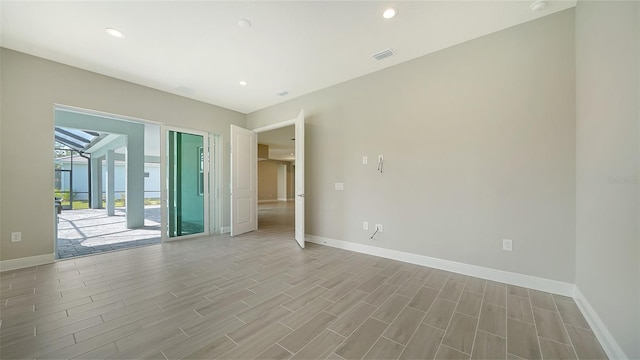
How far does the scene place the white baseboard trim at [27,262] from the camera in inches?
116

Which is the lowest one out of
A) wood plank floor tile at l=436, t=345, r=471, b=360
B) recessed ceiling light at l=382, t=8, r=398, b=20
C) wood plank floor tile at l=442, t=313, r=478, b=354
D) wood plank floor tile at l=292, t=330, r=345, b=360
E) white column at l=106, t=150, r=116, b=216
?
wood plank floor tile at l=442, t=313, r=478, b=354

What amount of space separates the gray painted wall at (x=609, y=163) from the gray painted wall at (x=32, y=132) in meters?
5.95

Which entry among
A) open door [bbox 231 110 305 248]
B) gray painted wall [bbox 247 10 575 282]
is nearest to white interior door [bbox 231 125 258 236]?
open door [bbox 231 110 305 248]

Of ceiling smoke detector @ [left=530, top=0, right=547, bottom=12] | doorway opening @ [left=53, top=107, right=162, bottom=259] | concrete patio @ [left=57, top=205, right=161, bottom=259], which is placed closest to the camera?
ceiling smoke detector @ [left=530, top=0, right=547, bottom=12]

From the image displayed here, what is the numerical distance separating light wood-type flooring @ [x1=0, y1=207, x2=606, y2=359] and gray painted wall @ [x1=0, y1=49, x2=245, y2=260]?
53cm

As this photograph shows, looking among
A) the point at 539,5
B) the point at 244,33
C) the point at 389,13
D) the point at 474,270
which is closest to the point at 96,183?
the point at 244,33

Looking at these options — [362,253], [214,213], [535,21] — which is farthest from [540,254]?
[214,213]

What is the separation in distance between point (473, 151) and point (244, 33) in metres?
3.09

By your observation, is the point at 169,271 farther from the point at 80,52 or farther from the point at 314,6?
the point at 314,6

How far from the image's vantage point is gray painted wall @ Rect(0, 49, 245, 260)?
2967mm

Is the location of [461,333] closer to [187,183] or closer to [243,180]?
[243,180]

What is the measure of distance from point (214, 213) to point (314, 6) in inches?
179

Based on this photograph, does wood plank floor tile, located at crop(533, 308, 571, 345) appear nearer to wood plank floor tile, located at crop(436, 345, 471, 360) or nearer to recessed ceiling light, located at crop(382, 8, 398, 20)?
wood plank floor tile, located at crop(436, 345, 471, 360)

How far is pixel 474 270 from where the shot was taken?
8.98ft
